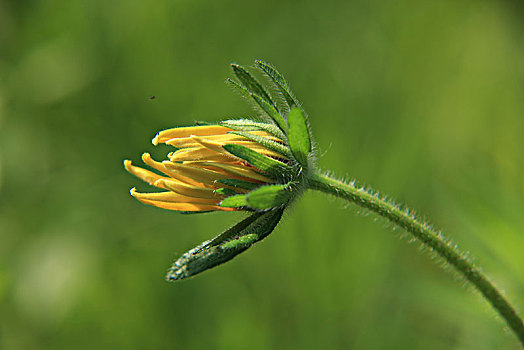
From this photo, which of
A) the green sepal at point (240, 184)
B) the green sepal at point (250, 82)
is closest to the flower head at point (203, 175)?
the green sepal at point (240, 184)

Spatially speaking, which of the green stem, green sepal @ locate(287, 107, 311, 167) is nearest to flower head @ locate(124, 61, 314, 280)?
green sepal @ locate(287, 107, 311, 167)

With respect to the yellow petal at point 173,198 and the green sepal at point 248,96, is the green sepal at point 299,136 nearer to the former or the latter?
the green sepal at point 248,96

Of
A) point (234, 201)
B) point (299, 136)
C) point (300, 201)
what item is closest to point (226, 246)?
point (234, 201)

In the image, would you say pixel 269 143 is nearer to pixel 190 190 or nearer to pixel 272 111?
pixel 272 111

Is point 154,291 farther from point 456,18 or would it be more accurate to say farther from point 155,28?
point 456,18

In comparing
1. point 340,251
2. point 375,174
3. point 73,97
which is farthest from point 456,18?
point 73,97

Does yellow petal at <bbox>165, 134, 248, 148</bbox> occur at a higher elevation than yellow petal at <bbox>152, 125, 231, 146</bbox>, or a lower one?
lower

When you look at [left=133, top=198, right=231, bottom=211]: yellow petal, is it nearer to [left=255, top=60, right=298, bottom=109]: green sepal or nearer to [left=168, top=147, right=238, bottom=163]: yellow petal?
[left=168, top=147, right=238, bottom=163]: yellow petal
